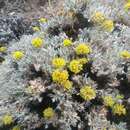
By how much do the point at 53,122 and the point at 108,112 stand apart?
544 millimetres

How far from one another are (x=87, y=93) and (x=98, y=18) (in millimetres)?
892

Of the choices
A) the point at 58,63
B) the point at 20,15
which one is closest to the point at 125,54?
the point at 58,63

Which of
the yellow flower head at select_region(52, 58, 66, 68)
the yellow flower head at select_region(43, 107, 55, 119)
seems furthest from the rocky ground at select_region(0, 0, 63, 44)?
the yellow flower head at select_region(43, 107, 55, 119)

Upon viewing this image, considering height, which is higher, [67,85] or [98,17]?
[98,17]

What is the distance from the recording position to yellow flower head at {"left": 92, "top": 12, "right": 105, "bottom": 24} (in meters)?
3.80

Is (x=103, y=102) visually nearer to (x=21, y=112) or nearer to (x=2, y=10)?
(x=21, y=112)

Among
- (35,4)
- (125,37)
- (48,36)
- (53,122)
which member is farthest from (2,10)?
(53,122)

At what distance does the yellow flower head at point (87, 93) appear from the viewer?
10.6 ft

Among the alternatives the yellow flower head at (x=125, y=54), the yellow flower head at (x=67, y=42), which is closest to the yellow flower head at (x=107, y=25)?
the yellow flower head at (x=125, y=54)

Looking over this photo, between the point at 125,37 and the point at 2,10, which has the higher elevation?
the point at 2,10

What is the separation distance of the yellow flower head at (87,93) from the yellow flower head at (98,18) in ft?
2.70

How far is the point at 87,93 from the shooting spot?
3268 mm

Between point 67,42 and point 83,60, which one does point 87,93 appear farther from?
point 67,42

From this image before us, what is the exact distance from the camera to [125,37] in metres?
3.93
